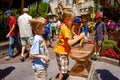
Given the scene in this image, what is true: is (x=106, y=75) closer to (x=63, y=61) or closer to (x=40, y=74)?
(x=63, y=61)

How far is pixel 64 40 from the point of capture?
5910 mm

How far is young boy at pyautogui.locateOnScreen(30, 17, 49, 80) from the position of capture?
4.87 metres

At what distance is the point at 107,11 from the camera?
31.5 meters

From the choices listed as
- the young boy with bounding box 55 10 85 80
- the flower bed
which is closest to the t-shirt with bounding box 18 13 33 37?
the flower bed

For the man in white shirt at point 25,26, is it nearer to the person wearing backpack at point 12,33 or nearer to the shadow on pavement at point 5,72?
the person wearing backpack at point 12,33

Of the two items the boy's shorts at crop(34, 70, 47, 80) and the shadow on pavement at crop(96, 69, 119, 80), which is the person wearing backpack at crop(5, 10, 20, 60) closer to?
the shadow on pavement at crop(96, 69, 119, 80)

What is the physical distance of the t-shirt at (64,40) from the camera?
576 cm

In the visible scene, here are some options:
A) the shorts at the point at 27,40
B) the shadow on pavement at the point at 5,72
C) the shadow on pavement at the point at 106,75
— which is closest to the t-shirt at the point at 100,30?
the shadow on pavement at the point at 106,75

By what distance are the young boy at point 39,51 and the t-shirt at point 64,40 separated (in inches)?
33.6

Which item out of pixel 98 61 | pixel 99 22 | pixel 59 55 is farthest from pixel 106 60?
pixel 59 55

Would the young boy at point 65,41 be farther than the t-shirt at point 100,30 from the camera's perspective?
No

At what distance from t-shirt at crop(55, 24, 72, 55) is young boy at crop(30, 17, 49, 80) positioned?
0.85 meters

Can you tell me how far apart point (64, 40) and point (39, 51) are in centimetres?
104

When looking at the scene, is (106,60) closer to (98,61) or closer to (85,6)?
(98,61)
